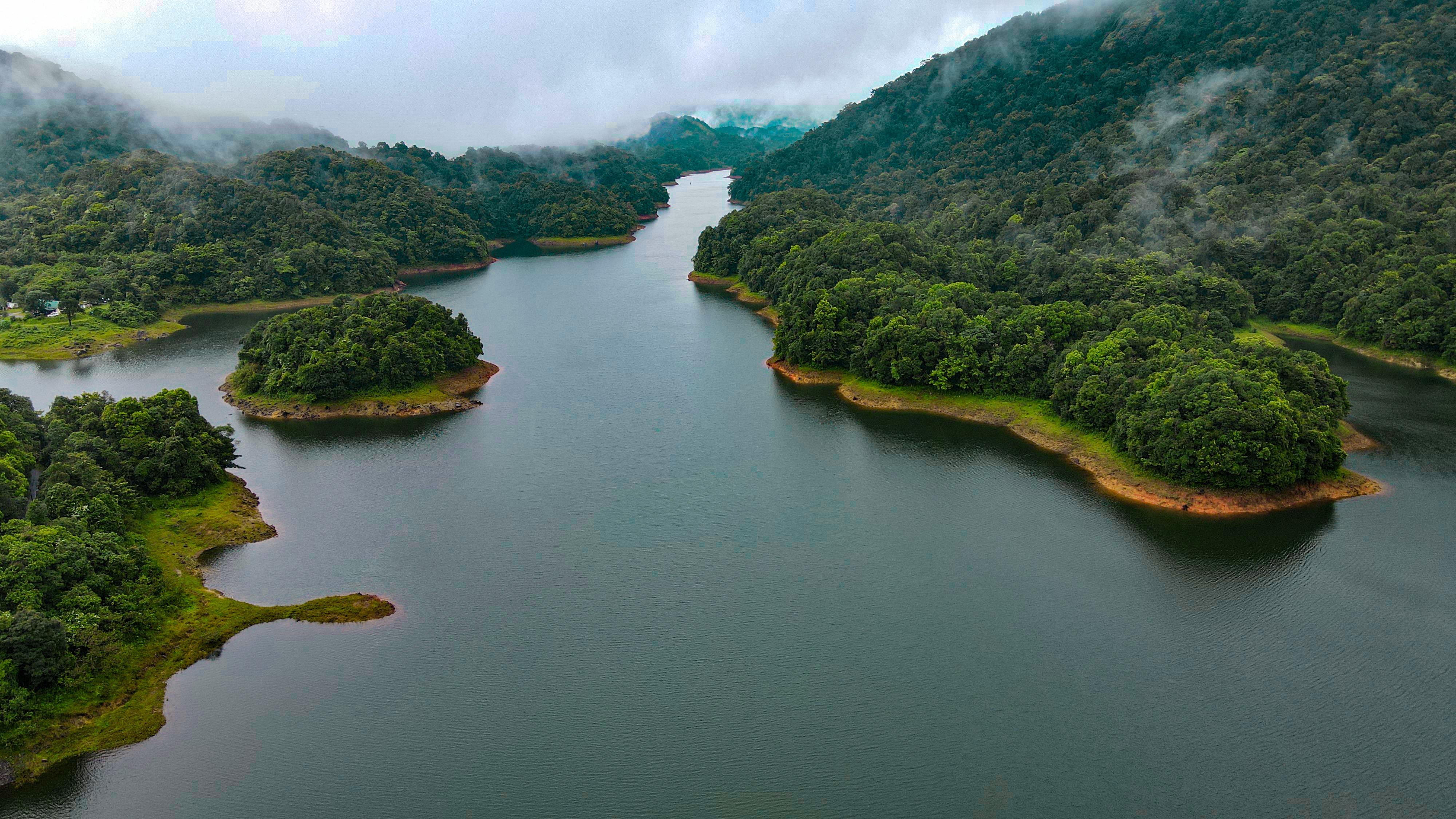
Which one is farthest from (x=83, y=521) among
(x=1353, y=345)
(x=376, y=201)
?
(x=376, y=201)

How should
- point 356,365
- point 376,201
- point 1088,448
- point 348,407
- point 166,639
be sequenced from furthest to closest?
point 376,201 → point 356,365 → point 348,407 → point 1088,448 → point 166,639

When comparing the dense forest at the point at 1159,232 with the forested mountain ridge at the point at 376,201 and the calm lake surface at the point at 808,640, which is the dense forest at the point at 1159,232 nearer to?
the calm lake surface at the point at 808,640

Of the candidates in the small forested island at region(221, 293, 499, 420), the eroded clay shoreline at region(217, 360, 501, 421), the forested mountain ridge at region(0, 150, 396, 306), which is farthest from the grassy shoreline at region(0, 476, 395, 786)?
the forested mountain ridge at region(0, 150, 396, 306)

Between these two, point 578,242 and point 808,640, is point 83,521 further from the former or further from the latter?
point 578,242

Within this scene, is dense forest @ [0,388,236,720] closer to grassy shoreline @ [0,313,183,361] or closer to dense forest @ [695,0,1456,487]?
grassy shoreline @ [0,313,183,361]

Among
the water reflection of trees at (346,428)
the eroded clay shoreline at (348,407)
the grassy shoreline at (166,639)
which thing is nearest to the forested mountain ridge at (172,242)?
the eroded clay shoreline at (348,407)

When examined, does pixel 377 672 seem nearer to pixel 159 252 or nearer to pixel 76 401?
pixel 76 401
